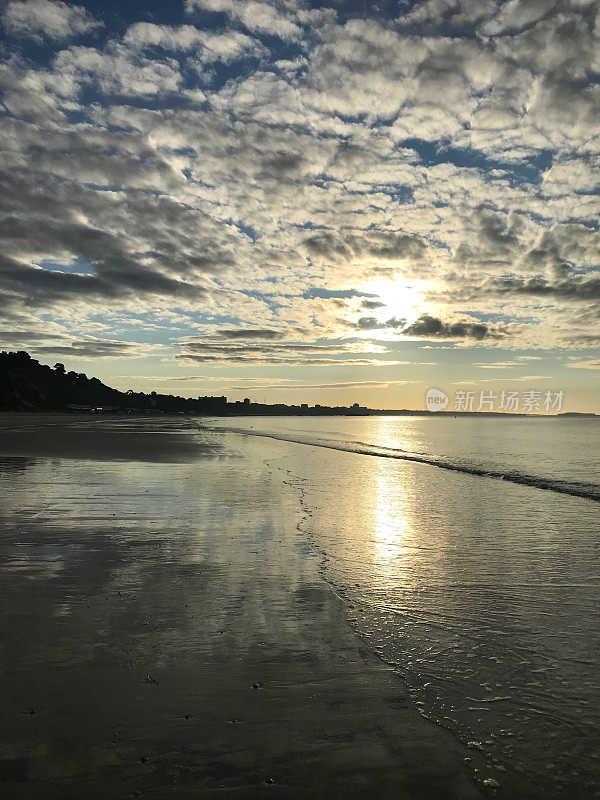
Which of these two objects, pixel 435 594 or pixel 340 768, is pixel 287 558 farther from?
pixel 340 768

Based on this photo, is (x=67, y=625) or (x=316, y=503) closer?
(x=67, y=625)

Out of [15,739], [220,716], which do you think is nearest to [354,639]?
[220,716]

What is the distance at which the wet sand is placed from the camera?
3.69 meters

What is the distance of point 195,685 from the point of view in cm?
491

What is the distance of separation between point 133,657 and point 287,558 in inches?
180

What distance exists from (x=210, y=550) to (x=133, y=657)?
4.72 meters

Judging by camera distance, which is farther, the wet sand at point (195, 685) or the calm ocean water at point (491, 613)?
the calm ocean water at point (491, 613)

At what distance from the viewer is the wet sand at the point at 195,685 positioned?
369cm

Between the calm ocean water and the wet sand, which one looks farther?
the calm ocean water

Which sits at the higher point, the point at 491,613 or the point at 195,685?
the point at 491,613

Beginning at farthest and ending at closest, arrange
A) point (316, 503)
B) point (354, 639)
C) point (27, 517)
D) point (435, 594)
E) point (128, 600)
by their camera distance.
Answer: point (316, 503) → point (27, 517) → point (435, 594) → point (128, 600) → point (354, 639)

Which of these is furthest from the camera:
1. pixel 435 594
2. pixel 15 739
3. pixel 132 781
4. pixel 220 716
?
pixel 435 594

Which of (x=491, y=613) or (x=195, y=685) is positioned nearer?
(x=195, y=685)

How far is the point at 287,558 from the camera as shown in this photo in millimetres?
9766
